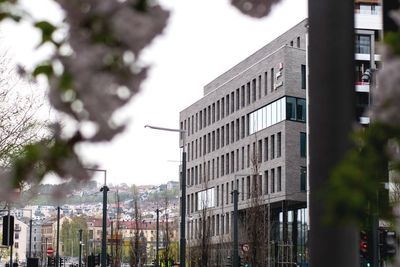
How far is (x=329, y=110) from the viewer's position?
3312 millimetres

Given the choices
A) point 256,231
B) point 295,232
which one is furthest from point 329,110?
point 295,232

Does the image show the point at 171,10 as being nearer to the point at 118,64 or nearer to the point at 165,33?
the point at 165,33

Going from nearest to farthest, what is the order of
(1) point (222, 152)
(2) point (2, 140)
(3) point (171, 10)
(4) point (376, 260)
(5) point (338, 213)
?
(5) point (338, 213) < (3) point (171, 10) < (4) point (376, 260) < (2) point (2, 140) < (1) point (222, 152)

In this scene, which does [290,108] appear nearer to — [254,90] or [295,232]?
[254,90]

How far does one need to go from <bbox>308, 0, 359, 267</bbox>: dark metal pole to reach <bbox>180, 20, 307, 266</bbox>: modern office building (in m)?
54.5

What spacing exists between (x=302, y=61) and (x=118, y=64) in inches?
2846

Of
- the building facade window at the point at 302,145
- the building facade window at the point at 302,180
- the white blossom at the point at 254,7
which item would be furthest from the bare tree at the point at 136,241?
the white blossom at the point at 254,7

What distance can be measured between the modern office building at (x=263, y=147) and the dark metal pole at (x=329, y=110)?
54540mm

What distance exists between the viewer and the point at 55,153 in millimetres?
3146

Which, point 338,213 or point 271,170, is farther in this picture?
point 271,170

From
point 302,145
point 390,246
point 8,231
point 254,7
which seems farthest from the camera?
point 302,145

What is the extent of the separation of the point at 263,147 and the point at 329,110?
74317mm

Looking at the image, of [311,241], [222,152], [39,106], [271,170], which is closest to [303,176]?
[271,170]

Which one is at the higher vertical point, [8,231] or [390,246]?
[8,231]
